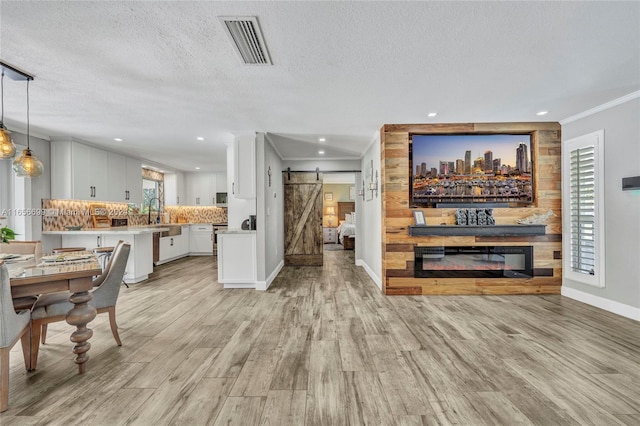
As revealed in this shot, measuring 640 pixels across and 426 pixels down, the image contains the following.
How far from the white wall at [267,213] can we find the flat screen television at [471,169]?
233 centimetres

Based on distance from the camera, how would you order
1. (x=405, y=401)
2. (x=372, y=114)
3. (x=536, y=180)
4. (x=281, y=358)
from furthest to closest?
1. (x=536, y=180)
2. (x=372, y=114)
3. (x=281, y=358)
4. (x=405, y=401)

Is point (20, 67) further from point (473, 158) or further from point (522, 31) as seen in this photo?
point (473, 158)

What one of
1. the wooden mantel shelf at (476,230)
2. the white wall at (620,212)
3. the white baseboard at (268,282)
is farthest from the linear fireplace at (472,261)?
the white baseboard at (268,282)

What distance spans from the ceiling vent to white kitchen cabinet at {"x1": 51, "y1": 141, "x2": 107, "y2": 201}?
447 cm

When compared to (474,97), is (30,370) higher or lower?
lower

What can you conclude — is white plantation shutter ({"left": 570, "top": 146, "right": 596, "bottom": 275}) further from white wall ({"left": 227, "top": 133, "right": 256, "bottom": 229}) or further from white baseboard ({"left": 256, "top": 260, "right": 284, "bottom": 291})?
white wall ({"left": 227, "top": 133, "right": 256, "bottom": 229})

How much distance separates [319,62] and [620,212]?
3.94 metres

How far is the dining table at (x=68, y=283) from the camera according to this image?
190cm

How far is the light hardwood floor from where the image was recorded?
67.8 inches

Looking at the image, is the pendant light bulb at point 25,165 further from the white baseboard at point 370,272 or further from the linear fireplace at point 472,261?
the linear fireplace at point 472,261

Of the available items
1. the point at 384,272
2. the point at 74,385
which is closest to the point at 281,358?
the point at 74,385

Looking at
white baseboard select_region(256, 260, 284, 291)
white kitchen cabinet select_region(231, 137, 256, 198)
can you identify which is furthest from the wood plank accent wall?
white kitchen cabinet select_region(231, 137, 256, 198)

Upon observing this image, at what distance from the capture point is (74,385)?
2.01 m

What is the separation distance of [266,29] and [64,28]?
141 centimetres
